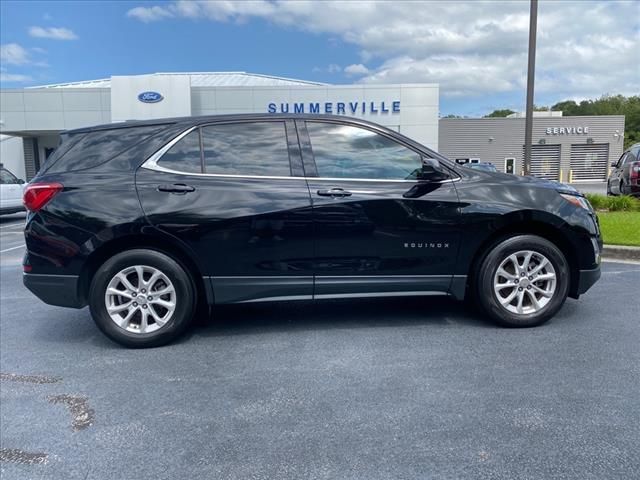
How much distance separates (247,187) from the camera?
12.4 feet

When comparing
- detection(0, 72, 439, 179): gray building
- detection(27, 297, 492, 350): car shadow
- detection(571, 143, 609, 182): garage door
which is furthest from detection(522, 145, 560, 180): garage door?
detection(27, 297, 492, 350): car shadow

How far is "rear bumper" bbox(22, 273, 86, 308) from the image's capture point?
3748mm

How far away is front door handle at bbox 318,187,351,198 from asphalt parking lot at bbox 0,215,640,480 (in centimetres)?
117

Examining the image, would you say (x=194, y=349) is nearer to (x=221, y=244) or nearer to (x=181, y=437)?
(x=221, y=244)

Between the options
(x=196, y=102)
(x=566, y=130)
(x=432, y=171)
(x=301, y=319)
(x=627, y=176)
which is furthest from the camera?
(x=566, y=130)

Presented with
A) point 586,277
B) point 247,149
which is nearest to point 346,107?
point 247,149

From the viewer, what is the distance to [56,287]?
12.3ft

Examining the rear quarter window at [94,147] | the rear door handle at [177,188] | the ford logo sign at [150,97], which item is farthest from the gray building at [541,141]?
the rear door handle at [177,188]

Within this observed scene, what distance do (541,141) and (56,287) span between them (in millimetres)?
41759

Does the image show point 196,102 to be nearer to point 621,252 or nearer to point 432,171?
point 621,252

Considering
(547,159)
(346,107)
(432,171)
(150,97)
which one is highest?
(150,97)

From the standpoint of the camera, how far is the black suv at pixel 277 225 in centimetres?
374

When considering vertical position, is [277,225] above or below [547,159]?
below

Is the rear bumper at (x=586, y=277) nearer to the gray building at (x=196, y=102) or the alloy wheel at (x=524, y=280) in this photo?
the alloy wheel at (x=524, y=280)
